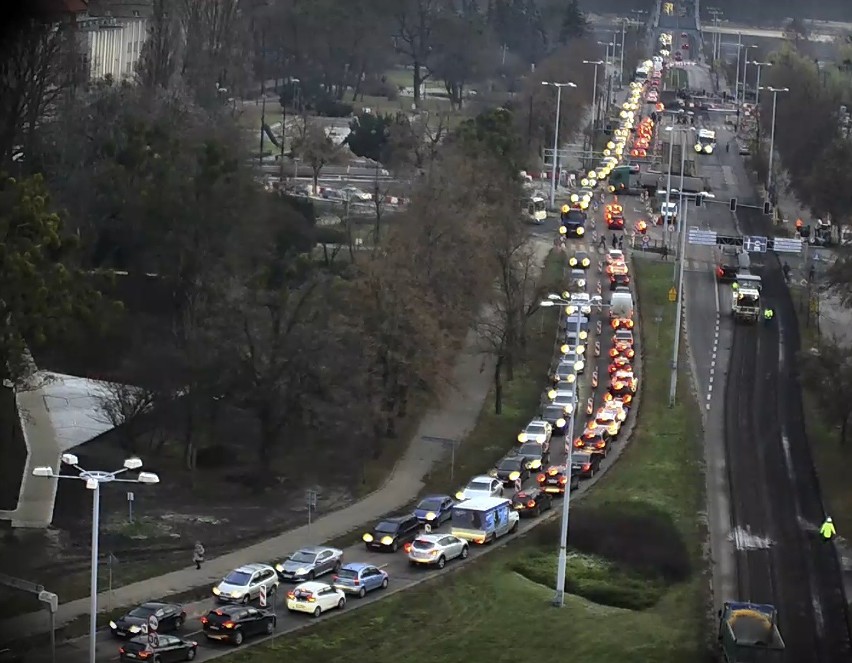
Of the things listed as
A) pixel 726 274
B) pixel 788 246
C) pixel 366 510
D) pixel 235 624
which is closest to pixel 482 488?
pixel 366 510

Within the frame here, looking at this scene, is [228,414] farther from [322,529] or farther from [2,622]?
[2,622]

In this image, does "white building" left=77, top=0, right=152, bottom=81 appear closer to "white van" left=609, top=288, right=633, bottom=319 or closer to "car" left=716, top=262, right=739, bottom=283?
"car" left=716, top=262, right=739, bottom=283

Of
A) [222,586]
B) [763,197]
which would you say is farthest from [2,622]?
[763,197]

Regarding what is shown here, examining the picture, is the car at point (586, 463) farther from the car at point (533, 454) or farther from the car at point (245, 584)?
the car at point (245, 584)

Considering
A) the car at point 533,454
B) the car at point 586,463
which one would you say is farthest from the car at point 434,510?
the car at point 533,454

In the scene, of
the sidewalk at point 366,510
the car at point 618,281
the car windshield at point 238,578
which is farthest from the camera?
the car at point 618,281
